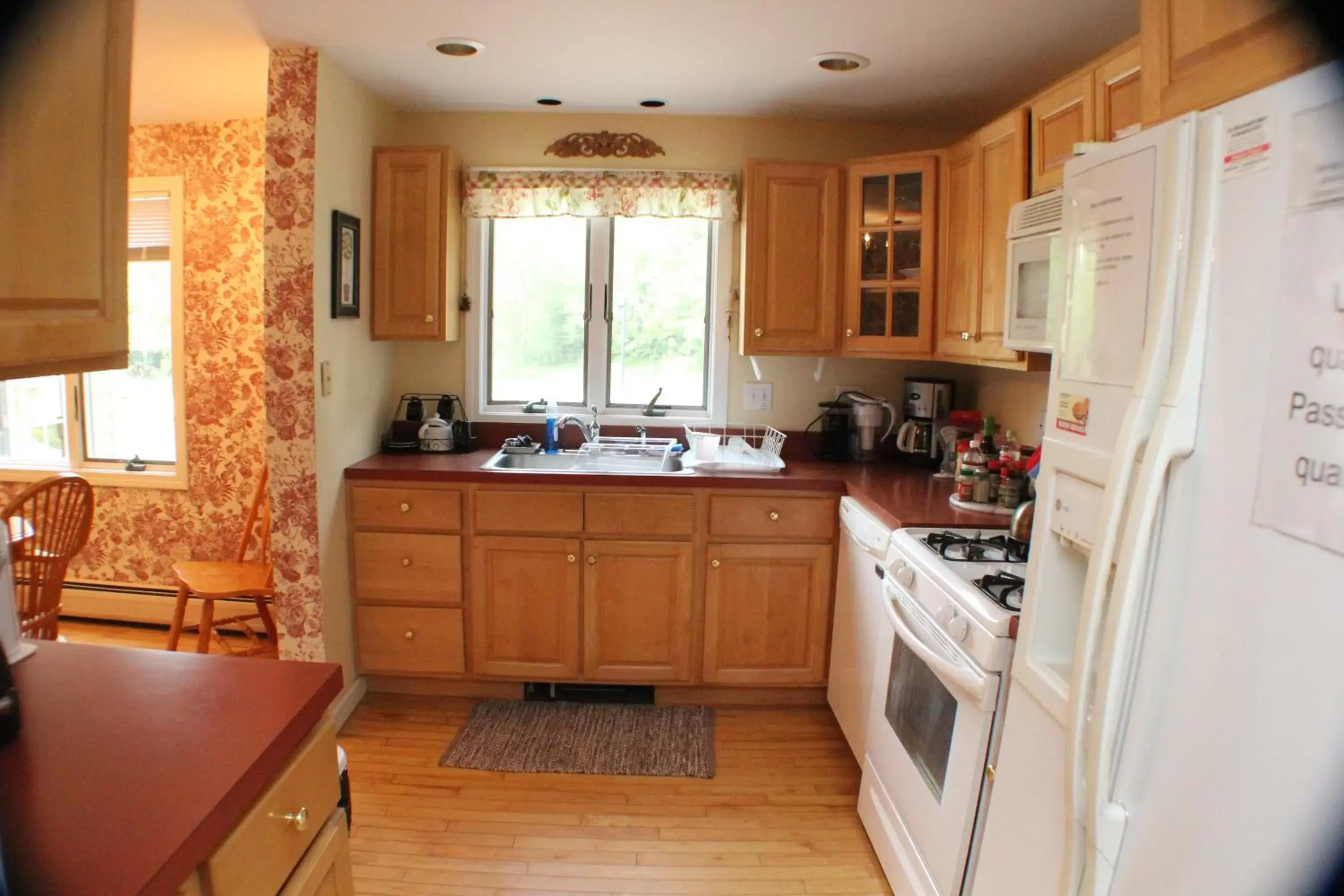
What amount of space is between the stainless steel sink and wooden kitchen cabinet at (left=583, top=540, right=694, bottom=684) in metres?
0.30

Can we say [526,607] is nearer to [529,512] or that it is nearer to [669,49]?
[529,512]

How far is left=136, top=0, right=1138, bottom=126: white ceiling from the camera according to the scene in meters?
2.20

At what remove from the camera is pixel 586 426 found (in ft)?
11.0

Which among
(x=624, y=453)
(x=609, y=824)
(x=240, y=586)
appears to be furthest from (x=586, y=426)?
(x=609, y=824)

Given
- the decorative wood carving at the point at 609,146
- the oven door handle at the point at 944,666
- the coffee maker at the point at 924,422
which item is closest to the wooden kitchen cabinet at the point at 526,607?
the oven door handle at the point at 944,666

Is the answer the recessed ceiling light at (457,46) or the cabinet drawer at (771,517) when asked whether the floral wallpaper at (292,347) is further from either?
the cabinet drawer at (771,517)

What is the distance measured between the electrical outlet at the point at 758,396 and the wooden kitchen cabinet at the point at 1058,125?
137cm

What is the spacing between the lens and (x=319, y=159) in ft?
8.50

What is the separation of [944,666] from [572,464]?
1850mm

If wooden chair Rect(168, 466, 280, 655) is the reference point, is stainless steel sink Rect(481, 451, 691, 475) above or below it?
above

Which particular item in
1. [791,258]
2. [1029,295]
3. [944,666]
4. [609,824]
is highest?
[791,258]

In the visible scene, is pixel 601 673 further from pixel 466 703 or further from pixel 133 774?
pixel 133 774

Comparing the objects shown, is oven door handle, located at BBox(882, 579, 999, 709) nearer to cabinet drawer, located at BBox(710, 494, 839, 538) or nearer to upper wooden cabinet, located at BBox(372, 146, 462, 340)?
cabinet drawer, located at BBox(710, 494, 839, 538)

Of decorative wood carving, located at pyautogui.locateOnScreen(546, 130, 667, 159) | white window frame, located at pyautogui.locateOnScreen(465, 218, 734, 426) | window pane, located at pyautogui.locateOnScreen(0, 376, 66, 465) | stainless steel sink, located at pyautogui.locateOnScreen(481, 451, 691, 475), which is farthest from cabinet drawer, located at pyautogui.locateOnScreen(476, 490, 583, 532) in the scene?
window pane, located at pyautogui.locateOnScreen(0, 376, 66, 465)
